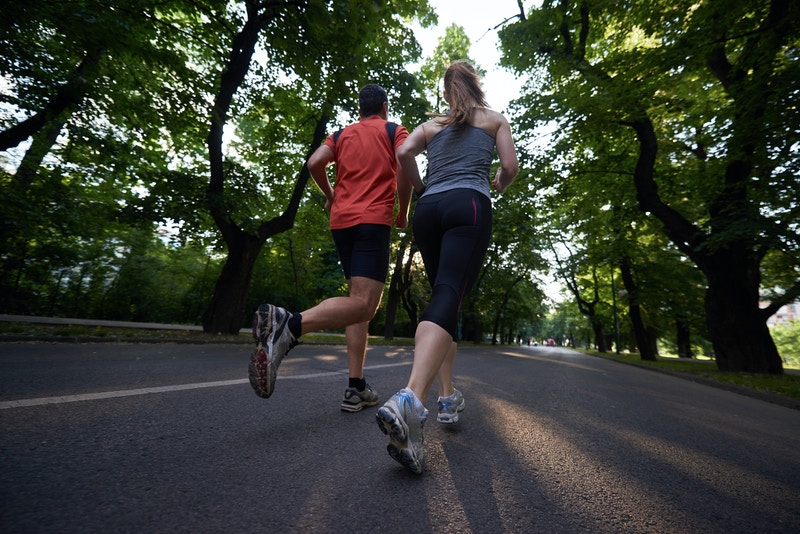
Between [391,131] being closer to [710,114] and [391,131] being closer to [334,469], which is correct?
[334,469]

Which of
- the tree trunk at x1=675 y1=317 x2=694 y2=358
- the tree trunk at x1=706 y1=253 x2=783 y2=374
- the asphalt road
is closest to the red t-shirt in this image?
the asphalt road

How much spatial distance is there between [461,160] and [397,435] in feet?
5.11

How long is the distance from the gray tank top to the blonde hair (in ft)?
0.23

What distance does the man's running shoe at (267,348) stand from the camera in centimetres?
203

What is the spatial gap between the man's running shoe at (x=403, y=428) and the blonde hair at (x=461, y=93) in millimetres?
1644

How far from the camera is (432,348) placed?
1.77m

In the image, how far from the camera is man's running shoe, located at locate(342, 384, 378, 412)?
2693 mm

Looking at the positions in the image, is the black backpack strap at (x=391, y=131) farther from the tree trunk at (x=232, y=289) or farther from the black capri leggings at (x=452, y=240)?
the tree trunk at (x=232, y=289)

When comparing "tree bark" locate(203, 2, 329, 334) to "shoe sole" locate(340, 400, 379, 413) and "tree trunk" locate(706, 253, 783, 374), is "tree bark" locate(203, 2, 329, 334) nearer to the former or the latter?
"shoe sole" locate(340, 400, 379, 413)

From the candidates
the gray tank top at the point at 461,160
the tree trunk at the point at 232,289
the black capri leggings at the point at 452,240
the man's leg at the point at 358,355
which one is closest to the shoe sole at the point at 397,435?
the black capri leggings at the point at 452,240

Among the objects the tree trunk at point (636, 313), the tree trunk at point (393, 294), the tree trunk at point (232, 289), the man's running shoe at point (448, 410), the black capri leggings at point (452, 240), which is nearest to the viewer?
the black capri leggings at point (452, 240)

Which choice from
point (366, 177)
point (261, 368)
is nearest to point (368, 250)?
point (366, 177)

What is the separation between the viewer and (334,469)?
163 centimetres

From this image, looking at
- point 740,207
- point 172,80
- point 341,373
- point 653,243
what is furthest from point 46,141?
point 653,243
